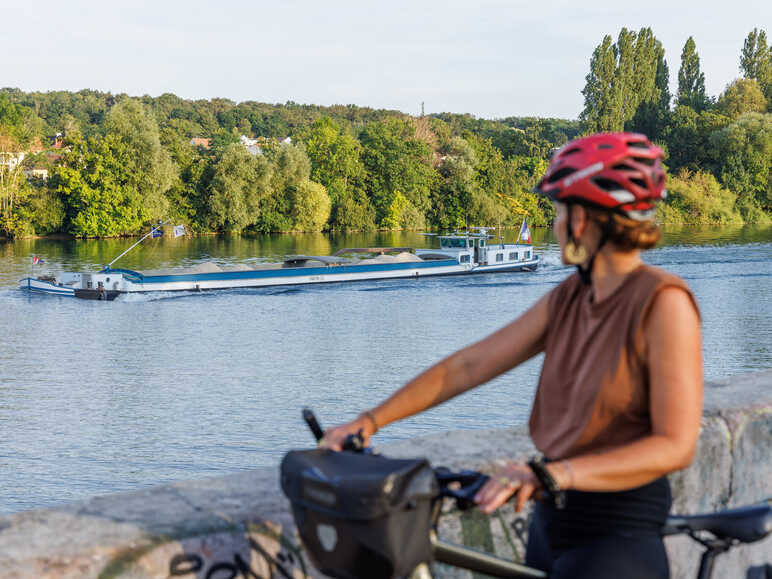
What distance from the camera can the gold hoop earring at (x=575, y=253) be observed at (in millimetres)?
2102

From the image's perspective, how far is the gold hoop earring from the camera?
2102 mm

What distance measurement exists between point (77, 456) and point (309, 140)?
7691cm

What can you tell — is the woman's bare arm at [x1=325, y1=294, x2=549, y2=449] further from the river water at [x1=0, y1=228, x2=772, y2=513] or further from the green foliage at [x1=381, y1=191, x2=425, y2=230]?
the green foliage at [x1=381, y1=191, x2=425, y2=230]

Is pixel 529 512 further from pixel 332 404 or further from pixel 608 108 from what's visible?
pixel 608 108

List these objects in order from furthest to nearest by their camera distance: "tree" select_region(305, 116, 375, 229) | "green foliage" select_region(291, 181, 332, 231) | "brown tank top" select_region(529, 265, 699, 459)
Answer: "tree" select_region(305, 116, 375, 229)
"green foliage" select_region(291, 181, 332, 231)
"brown tank top" select_region(529, 265, 699, 459)

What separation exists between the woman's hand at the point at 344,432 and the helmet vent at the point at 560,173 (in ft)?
2.24

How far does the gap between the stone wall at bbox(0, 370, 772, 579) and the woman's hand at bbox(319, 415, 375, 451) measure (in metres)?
0.39

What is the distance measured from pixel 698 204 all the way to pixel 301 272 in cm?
5436

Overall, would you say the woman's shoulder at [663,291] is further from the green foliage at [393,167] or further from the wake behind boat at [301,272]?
the green foliage at [393,167]

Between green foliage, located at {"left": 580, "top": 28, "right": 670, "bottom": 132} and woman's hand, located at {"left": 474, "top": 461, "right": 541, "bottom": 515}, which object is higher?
green foliage, located at {"left": 580, "top": 28, "right": 670, "bottom": 132}

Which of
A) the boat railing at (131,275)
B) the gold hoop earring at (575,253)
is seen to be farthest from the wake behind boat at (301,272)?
the gold hoop earring at (575,253)

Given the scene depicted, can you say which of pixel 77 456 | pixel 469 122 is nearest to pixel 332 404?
pixel 77 456

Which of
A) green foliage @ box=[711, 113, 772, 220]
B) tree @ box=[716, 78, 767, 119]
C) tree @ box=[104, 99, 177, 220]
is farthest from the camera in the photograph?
tree @ box=[716, 78, 767, 119]

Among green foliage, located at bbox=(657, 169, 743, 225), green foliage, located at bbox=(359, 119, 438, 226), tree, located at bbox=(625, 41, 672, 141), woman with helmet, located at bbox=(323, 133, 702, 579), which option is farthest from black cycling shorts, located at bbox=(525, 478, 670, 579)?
tree, located at bbox=(625, 41, 672, 141)
